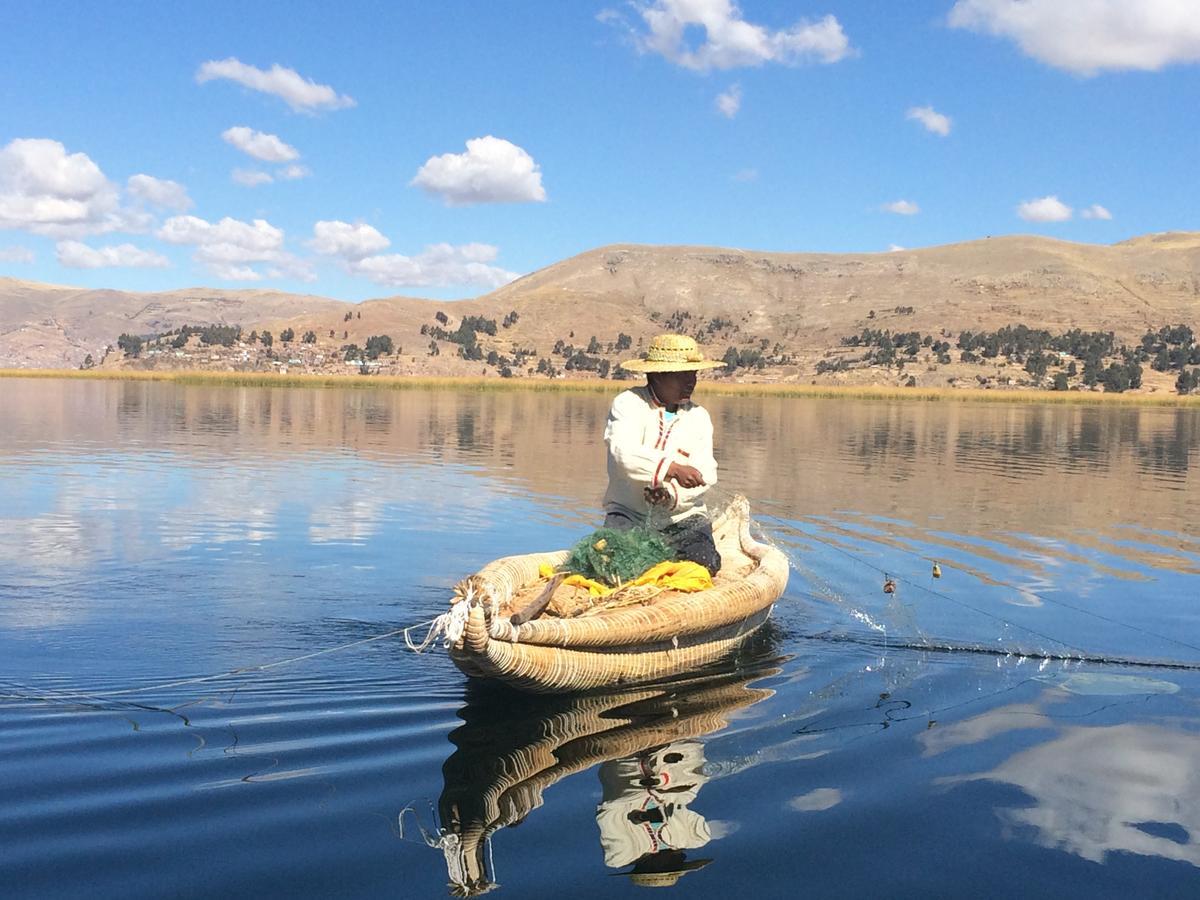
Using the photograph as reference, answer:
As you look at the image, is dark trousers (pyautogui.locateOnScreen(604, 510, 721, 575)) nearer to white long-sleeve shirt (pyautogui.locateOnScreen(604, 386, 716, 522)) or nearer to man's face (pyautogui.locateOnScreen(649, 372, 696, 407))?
white long-sleeve shirt (pyautogui.locateOnScreen(604, 386, 716, 522))

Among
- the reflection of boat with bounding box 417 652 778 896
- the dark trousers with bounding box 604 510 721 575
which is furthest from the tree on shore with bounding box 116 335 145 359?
the reflection of boat with bounding box 417 652 778 896

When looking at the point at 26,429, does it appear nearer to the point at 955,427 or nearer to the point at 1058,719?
the point at 1058,719

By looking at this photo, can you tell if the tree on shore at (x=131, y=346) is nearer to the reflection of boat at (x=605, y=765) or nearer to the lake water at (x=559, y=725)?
the lake water at (x=559, y=725)

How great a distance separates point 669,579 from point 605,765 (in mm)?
2232

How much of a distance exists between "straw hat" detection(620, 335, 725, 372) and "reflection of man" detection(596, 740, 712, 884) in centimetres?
300

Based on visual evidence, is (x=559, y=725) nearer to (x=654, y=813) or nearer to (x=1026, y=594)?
(x=654, y=813)

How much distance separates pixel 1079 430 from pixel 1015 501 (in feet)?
87.1

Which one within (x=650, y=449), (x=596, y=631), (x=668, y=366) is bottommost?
(x=596, y=631)

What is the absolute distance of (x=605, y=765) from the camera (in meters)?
6.22

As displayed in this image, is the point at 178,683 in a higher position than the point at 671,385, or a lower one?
lower

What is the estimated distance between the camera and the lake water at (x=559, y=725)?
499 centimetres

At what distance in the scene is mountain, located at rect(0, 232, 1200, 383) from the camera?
124 m

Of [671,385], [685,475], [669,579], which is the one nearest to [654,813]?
[669,579]

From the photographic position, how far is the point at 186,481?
19.3m
